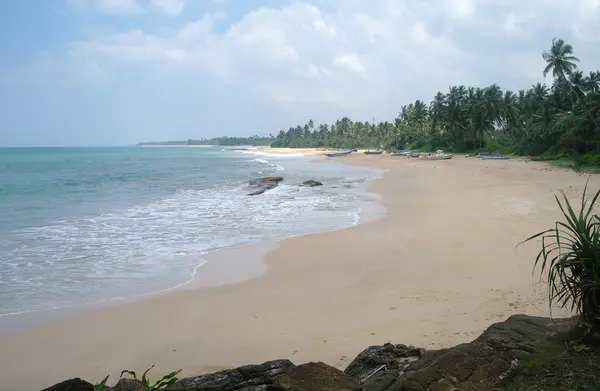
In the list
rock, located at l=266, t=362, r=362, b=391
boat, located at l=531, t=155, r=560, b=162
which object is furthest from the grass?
Answer: boat, located at l=531, t=155, r=560, b=162

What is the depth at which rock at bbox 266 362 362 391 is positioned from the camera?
3012 millimetres

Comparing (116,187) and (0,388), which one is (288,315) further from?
(116,187)

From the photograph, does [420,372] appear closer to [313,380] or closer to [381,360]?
[313,380]

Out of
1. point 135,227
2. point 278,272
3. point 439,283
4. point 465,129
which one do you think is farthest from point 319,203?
point 465,129

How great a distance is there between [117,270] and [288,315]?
492 cm

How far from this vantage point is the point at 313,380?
311cm

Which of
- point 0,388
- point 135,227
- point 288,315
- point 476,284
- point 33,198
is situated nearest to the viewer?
point 0,388

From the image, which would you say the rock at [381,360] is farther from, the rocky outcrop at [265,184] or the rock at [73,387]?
the rocky outcrop at [265,184]

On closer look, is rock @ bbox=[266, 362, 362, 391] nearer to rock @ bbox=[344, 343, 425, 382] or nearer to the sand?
rock @ bbox=[344, 343, 425, 382]

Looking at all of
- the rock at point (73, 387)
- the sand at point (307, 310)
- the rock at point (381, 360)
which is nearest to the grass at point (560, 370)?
the rock at point (381, 360)

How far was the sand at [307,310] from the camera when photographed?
17.8 feet

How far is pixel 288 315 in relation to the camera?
6641 mm

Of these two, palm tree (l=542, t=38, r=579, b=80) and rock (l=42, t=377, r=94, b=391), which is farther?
palm tree (l=542, t=38, r=579, b=80)

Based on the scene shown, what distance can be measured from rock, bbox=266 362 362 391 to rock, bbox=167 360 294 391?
240 millimetres
